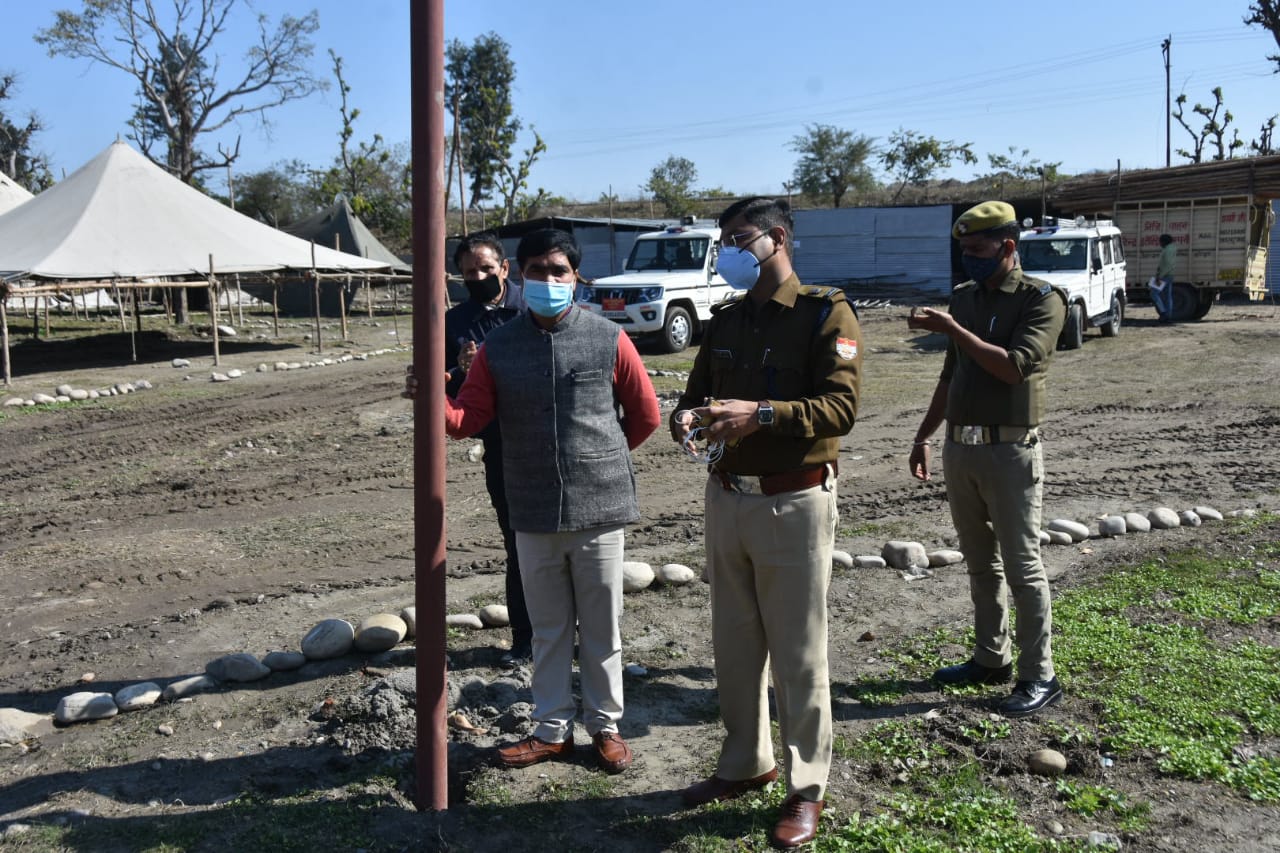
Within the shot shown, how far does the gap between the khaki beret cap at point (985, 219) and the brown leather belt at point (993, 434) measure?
31.2 inches

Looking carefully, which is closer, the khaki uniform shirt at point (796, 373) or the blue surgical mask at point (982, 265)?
the khaki uniform shirt at point (796, 373)

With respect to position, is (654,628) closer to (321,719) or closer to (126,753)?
(321,719)

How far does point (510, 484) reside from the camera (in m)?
3.96

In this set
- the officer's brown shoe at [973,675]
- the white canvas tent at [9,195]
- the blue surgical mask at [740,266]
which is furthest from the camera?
the white canvas tent at [9,195]

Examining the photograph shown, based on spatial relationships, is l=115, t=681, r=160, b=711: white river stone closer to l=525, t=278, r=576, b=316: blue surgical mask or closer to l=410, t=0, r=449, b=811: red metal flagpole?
l=410, t=0, r=449, b=811: red metal flagpole

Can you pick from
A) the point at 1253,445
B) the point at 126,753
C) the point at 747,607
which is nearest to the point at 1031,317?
the point at 747,607

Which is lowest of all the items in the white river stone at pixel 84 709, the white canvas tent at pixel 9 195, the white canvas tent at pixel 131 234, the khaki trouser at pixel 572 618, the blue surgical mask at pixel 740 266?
the white river stone at pixel 84 709

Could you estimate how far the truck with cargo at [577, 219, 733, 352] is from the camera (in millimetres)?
17797

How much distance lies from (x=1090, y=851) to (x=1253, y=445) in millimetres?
8556

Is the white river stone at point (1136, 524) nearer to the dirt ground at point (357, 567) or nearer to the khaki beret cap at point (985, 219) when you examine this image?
the dirt ground at point (357, 567)

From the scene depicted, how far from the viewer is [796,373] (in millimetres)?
3412

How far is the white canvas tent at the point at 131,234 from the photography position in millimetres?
18562

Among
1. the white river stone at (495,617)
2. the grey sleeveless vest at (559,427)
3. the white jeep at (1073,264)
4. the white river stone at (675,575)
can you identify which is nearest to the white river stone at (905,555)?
the white river stone at (675,575)

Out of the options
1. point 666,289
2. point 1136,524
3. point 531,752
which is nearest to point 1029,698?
point 531,752
